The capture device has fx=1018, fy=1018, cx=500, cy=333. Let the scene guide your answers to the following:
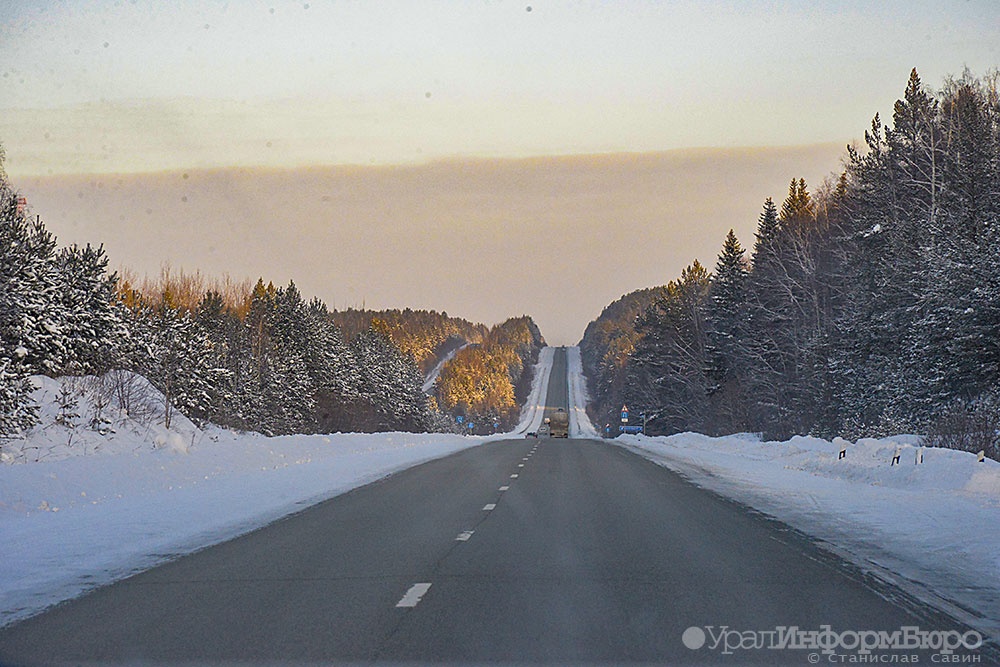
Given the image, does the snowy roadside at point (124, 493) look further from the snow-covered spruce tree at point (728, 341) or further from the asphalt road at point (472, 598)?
the snow-covered spruce tree at point (728, 341)

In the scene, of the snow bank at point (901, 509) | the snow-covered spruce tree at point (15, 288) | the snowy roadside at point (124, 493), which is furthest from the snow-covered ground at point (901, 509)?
the snow-covered spruce tree at point (15, 288)

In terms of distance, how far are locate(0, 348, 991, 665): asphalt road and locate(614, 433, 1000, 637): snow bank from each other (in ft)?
1.87

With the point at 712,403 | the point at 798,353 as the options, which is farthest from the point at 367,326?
the point at 798,353

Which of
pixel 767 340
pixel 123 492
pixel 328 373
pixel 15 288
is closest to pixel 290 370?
pixel 328 373

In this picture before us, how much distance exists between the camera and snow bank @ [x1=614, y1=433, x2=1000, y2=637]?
9992mm

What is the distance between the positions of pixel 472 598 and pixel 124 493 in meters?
13.0

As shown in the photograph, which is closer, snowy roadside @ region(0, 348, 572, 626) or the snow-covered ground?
the snow-covered ground

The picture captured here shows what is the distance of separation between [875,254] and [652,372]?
53.5 m

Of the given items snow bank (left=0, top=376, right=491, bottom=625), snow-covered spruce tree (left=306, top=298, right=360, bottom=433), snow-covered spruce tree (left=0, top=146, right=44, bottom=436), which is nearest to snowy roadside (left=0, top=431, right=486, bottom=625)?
snow bank (left=0, top=376, right=491, bottom=625)

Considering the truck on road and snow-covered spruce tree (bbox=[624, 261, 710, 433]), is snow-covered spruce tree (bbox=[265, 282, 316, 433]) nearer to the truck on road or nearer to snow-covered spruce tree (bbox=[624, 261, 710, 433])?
the truck on road

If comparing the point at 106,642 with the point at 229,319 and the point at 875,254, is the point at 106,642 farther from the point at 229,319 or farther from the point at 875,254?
the point at 229,319

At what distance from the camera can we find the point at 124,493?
65.3ft

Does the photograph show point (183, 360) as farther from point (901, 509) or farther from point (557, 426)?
point (557, 426)

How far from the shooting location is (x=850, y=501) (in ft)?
61.6
